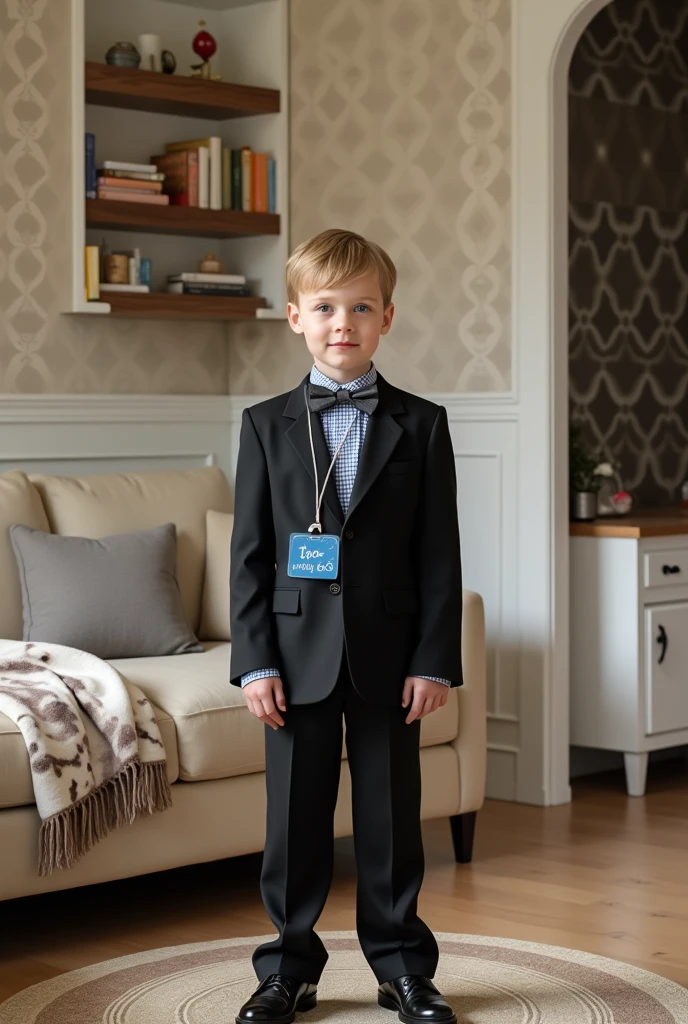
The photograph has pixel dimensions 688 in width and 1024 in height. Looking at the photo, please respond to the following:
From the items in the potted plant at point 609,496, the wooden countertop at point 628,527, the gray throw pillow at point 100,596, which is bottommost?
the gray throw pillow at point 100,596

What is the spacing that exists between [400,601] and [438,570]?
9 centimetres

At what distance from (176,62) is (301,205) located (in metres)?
0.60

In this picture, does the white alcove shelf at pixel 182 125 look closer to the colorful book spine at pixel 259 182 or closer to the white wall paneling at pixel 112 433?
the colorful book spine at pixel 259 182

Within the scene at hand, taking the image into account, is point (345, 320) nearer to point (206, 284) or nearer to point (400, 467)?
point (400, 467)

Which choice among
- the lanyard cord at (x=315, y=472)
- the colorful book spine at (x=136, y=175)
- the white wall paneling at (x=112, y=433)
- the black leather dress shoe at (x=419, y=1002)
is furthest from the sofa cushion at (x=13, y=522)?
the black leather dress shoe at (x=419, y=1002)

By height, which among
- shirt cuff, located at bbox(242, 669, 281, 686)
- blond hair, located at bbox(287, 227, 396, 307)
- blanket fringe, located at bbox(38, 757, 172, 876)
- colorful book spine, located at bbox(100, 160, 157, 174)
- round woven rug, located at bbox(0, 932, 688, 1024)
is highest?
colorful book spine, located at bbox(100, 160, 157, 174)

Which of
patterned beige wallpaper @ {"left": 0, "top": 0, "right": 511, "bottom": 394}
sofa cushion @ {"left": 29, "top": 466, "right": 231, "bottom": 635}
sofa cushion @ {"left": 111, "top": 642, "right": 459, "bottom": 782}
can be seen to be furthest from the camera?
patterned beige wallpaper @ {"left": 0, "top": 0, "right": 511, "bottom": 394}

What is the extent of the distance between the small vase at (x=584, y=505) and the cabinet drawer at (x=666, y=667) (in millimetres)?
309

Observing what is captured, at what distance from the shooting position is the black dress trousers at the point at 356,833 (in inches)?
98.7

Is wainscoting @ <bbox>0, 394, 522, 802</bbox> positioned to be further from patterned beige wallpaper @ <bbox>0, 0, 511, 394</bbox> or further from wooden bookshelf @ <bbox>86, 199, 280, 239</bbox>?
wooden bookshelf @ <bbox>86, 199, 280, 239</bbox>

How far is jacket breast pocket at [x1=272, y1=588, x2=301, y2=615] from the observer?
97.1 inches

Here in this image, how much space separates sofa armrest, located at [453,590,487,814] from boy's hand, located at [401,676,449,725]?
4.02ft

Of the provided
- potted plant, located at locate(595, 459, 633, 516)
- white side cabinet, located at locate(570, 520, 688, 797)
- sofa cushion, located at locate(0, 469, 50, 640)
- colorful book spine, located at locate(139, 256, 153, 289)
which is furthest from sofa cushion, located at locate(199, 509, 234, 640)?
potted plant, located at locate(595, 459, 633, 516)

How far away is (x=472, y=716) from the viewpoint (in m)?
3.78
